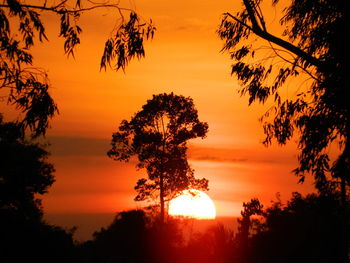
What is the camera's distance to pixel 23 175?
161 ft

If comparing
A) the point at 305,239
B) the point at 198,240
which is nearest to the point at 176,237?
the point at 198,240

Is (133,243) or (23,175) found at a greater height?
(23,175)

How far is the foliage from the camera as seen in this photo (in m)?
46.8

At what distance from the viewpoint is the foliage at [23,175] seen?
153 ft

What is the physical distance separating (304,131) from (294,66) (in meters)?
2.00

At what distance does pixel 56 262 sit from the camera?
28.3 metres

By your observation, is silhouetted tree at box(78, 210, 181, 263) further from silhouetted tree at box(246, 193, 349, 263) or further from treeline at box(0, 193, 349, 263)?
silhouetted tree at box(246, 193, 349, 263)

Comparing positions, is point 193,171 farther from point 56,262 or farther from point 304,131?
point 304,131

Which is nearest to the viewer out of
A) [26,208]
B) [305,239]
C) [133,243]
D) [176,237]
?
[305,239]

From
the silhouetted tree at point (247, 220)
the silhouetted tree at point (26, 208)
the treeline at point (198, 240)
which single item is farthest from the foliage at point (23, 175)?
the silhouetted tree at point (247, 220)

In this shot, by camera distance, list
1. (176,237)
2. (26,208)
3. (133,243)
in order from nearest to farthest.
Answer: (133,243), (176,237), (26,208)

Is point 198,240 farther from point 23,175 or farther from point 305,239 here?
point 23,175

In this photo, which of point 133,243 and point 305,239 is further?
point 133,243

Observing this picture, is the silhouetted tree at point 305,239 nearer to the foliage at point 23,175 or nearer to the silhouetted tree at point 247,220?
the silhouetted tree at point 247,220
